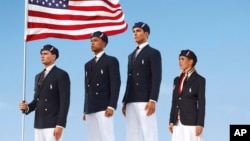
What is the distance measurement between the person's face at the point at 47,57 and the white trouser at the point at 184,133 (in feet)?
9.53

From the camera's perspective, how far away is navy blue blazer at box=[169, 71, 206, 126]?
14463mm

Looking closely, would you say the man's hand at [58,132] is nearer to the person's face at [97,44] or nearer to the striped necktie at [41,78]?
the striped necktie at [41,78]

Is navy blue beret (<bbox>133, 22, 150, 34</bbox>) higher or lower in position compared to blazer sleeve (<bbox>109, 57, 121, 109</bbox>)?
higher

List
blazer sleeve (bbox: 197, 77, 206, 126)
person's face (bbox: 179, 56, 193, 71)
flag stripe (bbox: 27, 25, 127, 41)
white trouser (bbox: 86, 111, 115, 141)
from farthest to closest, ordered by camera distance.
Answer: flag stripe (bbox: 27, 25, 127, 41)
white trouser (bbox: 86, 111, 115, 141)
person's face (bbox: 179, 56, 193, 71)
blazer sleeve (bbox: 197, 77, 206, 126)

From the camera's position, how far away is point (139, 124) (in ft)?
49.4

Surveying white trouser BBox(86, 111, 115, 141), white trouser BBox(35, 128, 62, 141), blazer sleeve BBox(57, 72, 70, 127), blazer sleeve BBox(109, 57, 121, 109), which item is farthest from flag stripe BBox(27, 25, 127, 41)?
white trouser BBox(35, 128, 62, 141)

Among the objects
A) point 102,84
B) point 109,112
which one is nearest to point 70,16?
point 102,84

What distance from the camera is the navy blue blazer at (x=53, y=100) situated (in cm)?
1461

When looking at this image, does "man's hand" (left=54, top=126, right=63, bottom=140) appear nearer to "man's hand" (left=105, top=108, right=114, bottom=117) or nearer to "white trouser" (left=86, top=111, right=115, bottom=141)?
"white trouser" (left=86, top=111, right=115, bottom=141)

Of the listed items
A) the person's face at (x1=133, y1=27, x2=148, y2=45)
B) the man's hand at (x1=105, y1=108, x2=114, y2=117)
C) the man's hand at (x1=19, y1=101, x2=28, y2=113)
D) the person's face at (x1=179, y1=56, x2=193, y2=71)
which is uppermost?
the person's face at (x1=133, y1=27, x2=148, y2=45)

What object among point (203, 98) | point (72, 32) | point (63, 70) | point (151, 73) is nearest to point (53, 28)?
point (72, 32)

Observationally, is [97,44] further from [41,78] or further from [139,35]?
[41,78]

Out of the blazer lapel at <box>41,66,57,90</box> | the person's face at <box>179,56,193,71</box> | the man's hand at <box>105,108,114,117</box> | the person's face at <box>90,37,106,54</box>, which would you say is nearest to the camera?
the person's face at <box>179,56,193,71</box>

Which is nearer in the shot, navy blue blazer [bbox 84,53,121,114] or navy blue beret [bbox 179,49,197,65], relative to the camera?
navy blue beret [bbox 179,49,197,65]
